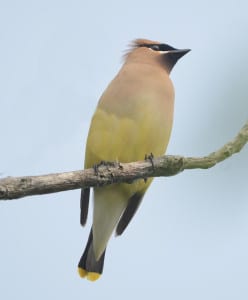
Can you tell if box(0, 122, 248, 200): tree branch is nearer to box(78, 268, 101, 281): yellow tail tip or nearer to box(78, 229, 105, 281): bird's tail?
box(78, 229, 105, 281): bird's tail

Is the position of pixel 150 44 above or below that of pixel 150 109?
above

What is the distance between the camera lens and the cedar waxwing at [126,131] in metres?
4.91

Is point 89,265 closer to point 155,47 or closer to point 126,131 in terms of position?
point 126,131

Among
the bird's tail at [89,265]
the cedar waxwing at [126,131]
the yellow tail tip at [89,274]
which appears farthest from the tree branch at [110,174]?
the yellow tail tip at [89,274]

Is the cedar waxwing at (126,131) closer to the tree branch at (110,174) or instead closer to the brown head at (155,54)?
the brown head at (155,54)

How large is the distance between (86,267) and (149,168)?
6.35 ft

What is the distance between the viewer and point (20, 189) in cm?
368

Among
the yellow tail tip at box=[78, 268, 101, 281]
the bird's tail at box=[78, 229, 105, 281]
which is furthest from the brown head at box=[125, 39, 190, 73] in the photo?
the yellow tail tip at box=[78, 268, 101, 281]

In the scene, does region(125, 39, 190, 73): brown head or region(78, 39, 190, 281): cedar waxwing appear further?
region(125, 39, 190, 73): brown head

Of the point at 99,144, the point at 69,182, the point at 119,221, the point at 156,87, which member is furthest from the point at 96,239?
the point at 69,182

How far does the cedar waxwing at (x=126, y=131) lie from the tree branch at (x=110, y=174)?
57cm

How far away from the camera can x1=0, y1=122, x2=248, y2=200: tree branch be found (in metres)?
3.69

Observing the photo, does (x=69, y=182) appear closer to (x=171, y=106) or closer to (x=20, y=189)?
(x=20, y=189)

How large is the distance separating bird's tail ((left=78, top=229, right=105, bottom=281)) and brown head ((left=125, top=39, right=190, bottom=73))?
1524 mm
